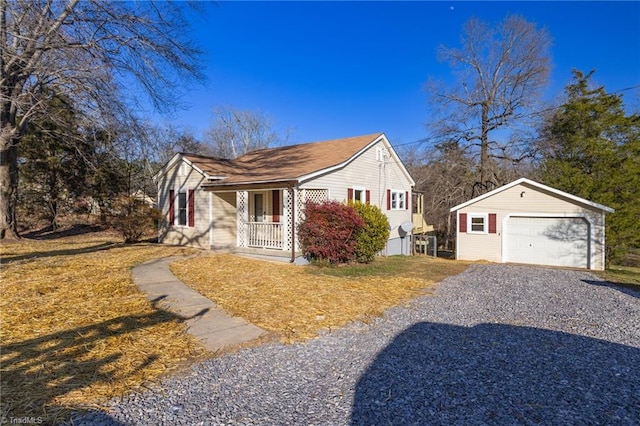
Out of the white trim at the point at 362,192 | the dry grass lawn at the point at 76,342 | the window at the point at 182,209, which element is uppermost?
the white trim at the point at 362,192

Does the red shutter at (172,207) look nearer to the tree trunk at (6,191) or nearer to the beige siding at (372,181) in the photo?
the tree trunk at (6,191)

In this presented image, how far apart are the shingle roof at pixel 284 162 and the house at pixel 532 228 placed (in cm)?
592

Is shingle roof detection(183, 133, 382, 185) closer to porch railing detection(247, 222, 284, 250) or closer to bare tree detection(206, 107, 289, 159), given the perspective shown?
porch railing detection(247, 222, 284, 250)

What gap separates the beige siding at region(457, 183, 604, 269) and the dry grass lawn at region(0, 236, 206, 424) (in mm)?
13289

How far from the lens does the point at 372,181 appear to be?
15.6 m

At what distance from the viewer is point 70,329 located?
4.30 m

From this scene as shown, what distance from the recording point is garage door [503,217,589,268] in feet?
41.4

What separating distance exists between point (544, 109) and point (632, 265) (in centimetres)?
1056

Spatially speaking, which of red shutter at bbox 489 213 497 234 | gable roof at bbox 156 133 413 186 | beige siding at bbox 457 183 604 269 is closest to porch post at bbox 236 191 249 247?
gable roof at bbox 156 133 413 186

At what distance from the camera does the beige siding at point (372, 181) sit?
12.6 m

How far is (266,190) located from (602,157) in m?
15.3

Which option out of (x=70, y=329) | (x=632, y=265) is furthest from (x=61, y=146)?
(x=632, y=265)

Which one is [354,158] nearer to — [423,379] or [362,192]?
[362,192]

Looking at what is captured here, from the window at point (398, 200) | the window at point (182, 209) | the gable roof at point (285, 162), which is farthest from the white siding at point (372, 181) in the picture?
the window at point (182, 209)
